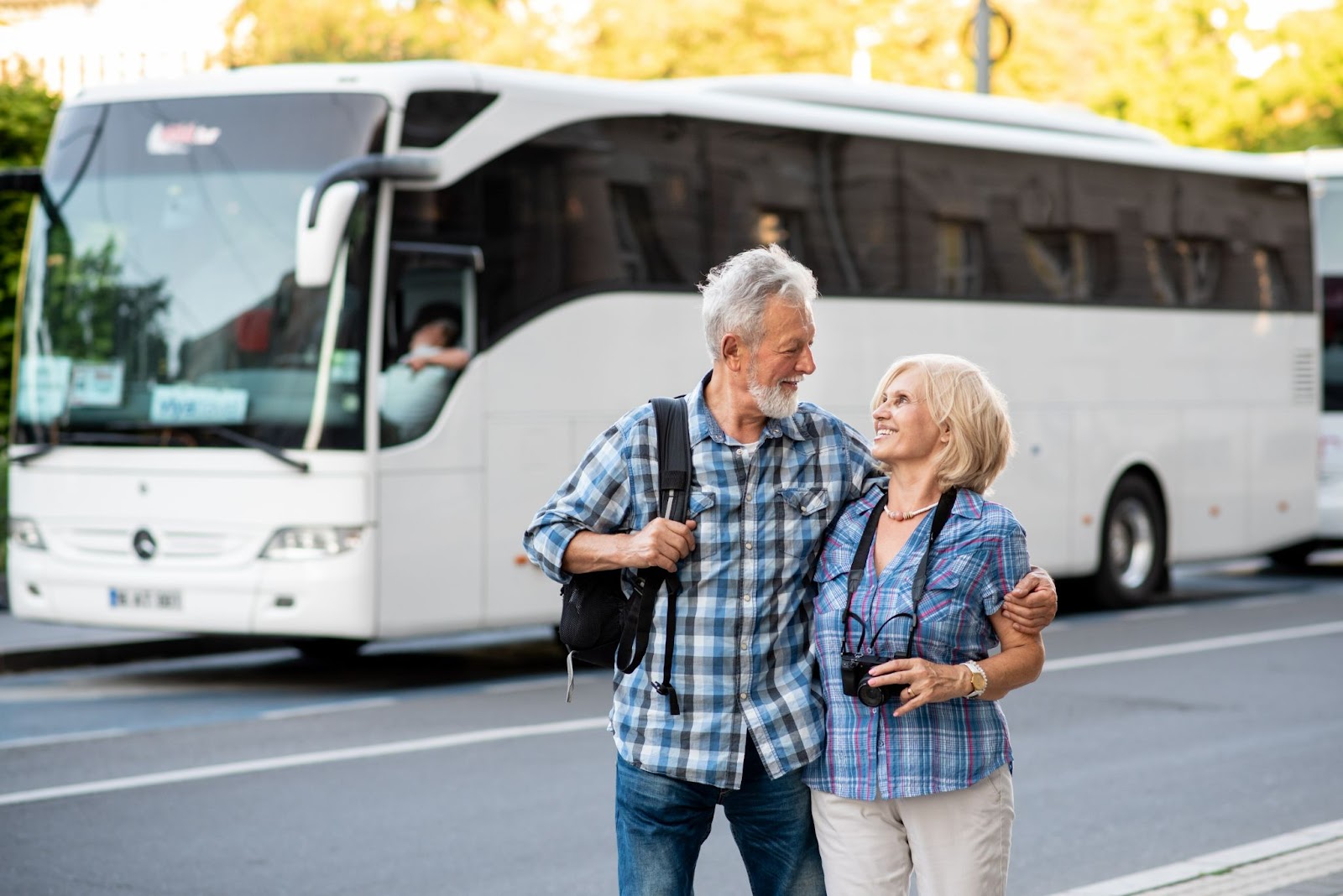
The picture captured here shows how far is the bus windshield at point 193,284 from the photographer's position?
10.5m

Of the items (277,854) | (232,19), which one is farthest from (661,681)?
(232,19)

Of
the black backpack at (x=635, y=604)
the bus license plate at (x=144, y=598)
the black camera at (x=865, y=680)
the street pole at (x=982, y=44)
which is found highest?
the street pole at (x=982, y=44)

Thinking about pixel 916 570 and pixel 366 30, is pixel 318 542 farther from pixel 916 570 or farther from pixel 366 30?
pixel 366 30

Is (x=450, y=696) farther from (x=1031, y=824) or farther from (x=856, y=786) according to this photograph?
(x=856, y=786)

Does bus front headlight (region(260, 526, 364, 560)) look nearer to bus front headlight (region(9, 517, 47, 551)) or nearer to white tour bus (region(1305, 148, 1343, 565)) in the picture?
bus front headlight (region(9, 517, 47, 551))

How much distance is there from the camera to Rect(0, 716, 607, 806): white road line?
A: 802 cm

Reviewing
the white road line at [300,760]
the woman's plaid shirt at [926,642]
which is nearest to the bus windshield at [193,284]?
the white road line at [300,760]

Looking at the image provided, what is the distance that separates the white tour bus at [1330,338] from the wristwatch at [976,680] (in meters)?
15.5

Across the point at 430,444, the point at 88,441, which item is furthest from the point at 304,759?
the point at 88,441

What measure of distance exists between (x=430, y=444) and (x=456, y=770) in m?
2.66

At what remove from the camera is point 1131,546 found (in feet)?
53.1

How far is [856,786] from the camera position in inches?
150

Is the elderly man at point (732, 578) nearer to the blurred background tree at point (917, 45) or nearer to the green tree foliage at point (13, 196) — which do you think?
the green tree foliage at point (13, 196)

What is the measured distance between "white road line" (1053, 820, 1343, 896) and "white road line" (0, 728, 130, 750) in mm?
4861
